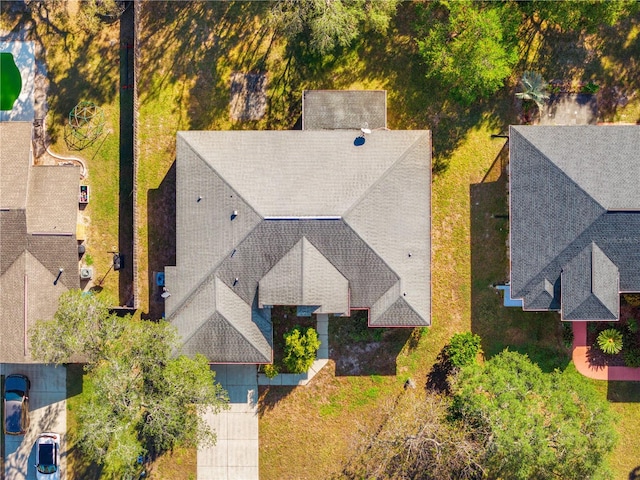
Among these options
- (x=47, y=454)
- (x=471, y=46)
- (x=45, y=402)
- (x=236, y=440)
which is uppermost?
(x=471, y=46)

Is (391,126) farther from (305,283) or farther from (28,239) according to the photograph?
(28,239)

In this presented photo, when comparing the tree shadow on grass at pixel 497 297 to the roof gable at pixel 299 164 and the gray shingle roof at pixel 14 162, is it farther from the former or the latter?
the gray shingle roof at pixel 14 162

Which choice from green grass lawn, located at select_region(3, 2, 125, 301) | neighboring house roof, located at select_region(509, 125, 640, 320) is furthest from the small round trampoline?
neighboring house roof, located at select_region(509, 125, 640, 320)

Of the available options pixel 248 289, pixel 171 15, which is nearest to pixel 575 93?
pixel 248 289

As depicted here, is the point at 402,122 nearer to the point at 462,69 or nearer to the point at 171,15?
the point at 462,69

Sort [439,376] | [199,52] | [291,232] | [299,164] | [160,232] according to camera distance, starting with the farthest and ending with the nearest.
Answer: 1. [199,52]
2. [160,232]
3. [439,376]
4. [299,164]
5. [291,232]

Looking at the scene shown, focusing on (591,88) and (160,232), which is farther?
(160,232)

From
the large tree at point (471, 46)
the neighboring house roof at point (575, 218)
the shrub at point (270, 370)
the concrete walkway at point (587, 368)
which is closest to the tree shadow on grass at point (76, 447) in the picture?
the shrub at point (270, 370)

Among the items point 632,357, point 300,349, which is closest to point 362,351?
point 300,349
